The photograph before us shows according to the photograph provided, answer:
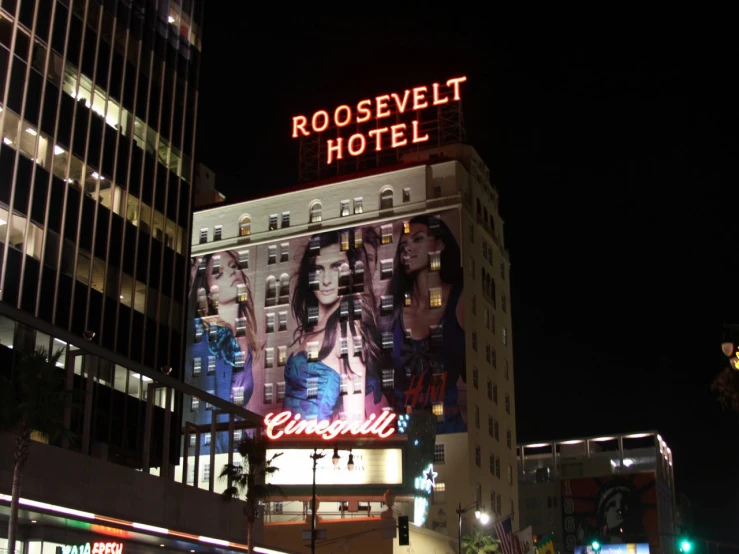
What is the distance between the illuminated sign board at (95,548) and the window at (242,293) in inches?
2972

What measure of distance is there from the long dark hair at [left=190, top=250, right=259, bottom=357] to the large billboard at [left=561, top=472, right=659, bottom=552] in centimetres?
9107

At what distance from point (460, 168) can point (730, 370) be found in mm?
91119

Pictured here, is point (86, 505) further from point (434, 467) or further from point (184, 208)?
point (434, 467)

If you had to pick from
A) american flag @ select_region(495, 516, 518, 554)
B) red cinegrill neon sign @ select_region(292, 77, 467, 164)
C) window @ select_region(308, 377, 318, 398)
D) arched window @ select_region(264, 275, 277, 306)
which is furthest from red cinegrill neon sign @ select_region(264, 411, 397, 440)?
red cinegrill neon sign @ select_region(292, 77, 467, 164)

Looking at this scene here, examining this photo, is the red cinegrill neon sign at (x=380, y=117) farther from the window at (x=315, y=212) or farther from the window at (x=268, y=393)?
the window at (x=268, y=393)

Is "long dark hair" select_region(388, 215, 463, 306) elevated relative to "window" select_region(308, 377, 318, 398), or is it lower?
elevated

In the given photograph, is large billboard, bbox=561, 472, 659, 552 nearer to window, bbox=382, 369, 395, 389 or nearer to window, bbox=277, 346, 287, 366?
window, bbox=382, 369, 395, 389

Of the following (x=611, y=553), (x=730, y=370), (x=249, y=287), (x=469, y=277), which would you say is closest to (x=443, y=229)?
(x=469, y=277)

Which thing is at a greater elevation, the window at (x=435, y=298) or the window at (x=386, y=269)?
the window at (x=386, y=269)

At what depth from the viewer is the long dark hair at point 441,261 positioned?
110812mm

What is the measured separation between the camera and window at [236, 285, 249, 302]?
4840 inches

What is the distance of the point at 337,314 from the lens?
11562 centimetres

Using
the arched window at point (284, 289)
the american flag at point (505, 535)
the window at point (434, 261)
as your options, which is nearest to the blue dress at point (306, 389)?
the arched window at point (284, 289)

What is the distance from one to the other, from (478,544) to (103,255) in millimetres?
47029
